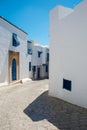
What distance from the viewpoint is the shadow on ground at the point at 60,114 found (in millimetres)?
5789

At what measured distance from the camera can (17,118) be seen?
257 inches

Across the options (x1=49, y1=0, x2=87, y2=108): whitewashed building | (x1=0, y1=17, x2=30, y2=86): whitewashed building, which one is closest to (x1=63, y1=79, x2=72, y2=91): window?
(x1=49, y1=0, x2=87, y2=108): whitewashed building

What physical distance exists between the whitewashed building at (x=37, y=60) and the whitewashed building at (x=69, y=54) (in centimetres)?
1256

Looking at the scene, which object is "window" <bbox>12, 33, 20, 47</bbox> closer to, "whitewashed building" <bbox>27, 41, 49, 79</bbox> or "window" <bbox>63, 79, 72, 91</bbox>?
"whitewashed building" <bbox>27, 41, 49, 79</bbox>

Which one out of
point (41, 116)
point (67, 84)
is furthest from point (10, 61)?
point (41, 116)

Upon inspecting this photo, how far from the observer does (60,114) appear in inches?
273

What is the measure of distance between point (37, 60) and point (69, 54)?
1667 cm

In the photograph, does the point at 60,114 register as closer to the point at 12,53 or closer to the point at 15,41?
the point at 12,53

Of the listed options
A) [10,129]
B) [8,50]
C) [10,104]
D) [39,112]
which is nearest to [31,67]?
[8,50]

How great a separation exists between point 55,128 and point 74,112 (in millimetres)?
1979

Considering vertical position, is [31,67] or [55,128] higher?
[31,67]

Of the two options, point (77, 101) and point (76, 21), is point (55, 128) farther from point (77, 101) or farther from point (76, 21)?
point (76, 21)

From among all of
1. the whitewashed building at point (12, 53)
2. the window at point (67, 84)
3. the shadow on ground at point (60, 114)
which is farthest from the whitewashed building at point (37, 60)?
the shadow on ground at point (60, 114)

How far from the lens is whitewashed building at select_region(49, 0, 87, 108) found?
7.79m
